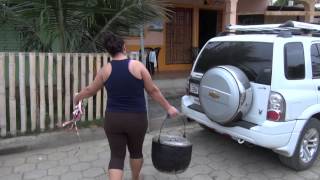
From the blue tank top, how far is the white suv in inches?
51.2

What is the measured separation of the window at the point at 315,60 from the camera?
4.83 m

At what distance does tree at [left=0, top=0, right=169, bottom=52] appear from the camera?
5824 millimetres

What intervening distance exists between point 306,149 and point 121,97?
255cm

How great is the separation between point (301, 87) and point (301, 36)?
0.72 metres

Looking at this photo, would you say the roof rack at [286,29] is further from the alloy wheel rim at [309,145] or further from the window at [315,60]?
the alloy wheel rim at [309,145]

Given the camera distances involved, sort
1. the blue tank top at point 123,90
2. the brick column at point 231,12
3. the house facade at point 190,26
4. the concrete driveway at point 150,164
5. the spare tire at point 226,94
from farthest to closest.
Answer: the house facade at point 190,26 < the brick column at point 231,12 < the concrete driveway at point 150,164 < the spare tire at point 226,94 < the blue tank top at point 123,90

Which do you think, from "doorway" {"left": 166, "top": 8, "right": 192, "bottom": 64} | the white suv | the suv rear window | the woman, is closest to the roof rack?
the white suv

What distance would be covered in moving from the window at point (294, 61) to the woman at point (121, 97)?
1.61 metres

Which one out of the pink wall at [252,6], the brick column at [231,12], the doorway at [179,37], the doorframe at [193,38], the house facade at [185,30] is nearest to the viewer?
the brick column at [231,12]

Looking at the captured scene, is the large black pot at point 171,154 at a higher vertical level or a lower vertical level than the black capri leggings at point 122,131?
lower

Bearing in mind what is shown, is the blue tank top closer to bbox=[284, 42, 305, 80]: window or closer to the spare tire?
the spare tire

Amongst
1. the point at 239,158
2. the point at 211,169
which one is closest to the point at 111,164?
the point at 211,169

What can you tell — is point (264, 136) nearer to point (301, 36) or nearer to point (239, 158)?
point (239, 158)

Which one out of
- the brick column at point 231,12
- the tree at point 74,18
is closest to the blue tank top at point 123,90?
the tree at point 74,18
